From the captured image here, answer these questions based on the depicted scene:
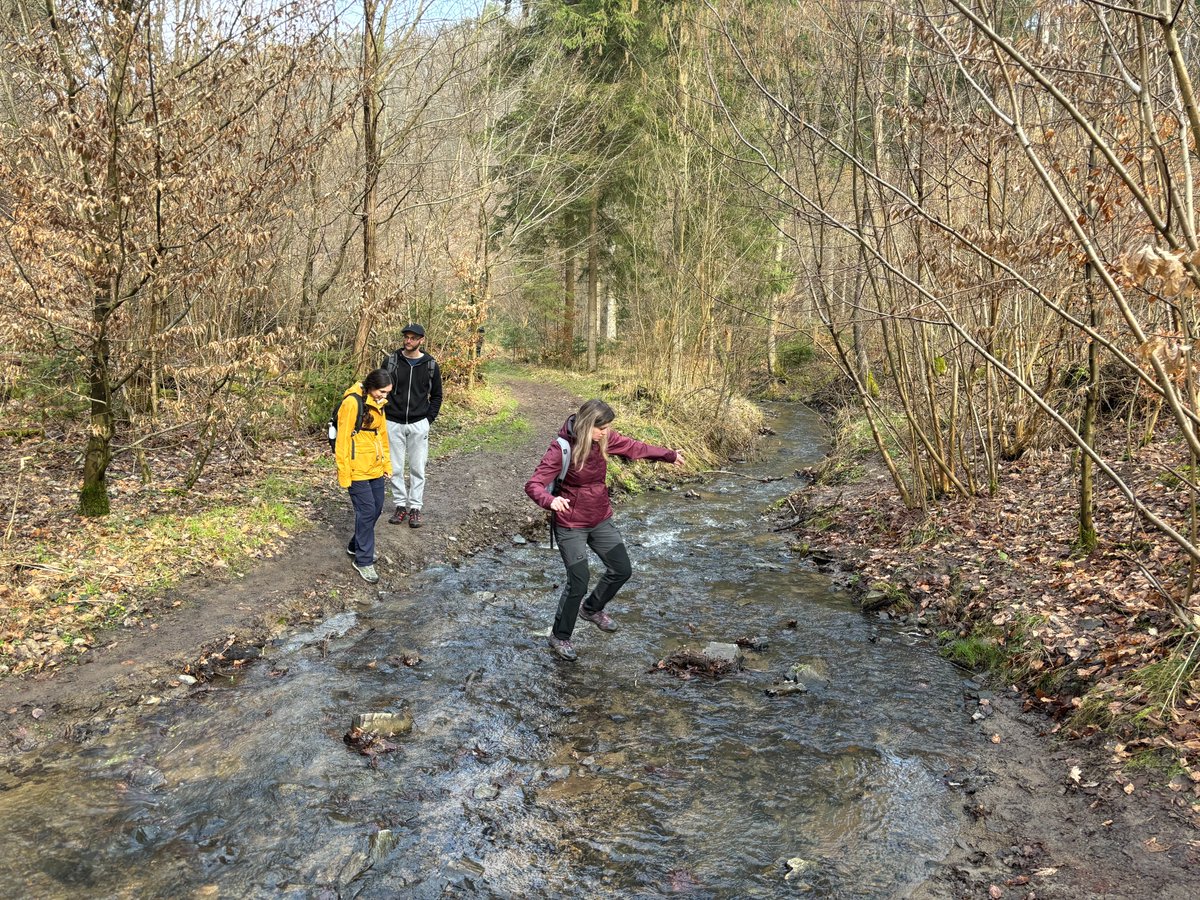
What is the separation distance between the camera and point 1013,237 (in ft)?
21.6

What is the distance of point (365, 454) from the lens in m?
8.11

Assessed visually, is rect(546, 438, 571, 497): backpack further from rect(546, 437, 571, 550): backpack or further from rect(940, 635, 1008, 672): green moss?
rect(940, 635, 1008, 672): green moss

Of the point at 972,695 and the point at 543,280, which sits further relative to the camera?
the point at 543,280

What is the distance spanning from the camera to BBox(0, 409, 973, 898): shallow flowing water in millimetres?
4129

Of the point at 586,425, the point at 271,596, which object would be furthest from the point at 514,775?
the point at 271,596

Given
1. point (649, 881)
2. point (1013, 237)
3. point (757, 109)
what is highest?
point (757, 109)

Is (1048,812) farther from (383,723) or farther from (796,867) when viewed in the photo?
(383,723)

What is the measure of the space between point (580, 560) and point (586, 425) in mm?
1209

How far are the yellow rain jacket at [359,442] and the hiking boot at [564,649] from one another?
2765 mm

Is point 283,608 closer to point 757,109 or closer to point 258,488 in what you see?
point 258,488

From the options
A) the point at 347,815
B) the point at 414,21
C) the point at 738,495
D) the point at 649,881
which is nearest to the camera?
the point at 649,881

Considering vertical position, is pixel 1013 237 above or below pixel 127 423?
above

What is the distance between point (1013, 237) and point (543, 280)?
19.3 metres

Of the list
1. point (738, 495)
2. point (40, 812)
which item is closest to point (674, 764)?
point (40, 812)
